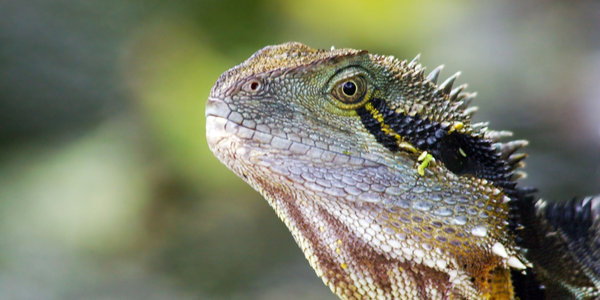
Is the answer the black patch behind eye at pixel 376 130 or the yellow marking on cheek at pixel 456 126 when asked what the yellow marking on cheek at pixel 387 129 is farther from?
the yellow marking on cheek at pixel 456 126

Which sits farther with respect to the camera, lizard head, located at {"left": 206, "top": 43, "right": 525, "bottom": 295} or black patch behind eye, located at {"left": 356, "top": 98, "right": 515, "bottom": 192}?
black patch behind eye, located at {"left": 356, "top": 98, "right": 515, "bottom": 192}

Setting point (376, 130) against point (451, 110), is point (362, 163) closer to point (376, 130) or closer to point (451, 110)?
point (376, 130)

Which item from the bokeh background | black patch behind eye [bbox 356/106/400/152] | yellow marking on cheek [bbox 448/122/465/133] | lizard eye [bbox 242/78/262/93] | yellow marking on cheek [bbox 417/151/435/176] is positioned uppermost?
the bokeh background

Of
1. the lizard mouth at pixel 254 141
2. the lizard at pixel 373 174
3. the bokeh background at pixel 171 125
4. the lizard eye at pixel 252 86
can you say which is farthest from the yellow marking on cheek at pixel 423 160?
the bokeh background at pixel 171 125

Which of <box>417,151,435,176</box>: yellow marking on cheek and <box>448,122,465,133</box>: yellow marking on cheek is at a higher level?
<box>448,122,465,133</box>: yellow marking on cheek

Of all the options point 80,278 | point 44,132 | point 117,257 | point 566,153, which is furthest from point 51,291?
point 566,153

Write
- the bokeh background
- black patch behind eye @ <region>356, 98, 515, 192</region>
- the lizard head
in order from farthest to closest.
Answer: the bokeh background < black patch behind eye @ <region>356, 98, 515, 192</region> < the lizard head

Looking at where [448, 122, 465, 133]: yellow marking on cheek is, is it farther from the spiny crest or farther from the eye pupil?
the eye pupil

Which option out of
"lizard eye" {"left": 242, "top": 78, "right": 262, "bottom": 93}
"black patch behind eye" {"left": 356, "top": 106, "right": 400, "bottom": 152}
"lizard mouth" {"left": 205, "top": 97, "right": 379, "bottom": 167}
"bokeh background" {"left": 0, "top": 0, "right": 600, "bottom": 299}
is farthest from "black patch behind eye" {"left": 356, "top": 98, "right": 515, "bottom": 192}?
"bokeh background" {"left": 0, "top": 0, "right": 600, "bottom": 299}
